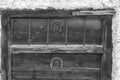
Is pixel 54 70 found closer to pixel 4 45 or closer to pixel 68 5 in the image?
pixel 4 45

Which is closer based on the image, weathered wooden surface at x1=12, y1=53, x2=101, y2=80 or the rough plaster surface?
the rough plaster surface

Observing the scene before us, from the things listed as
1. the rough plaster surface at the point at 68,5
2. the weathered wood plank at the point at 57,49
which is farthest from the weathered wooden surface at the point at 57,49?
the rough plaster surface at the point at 68,5

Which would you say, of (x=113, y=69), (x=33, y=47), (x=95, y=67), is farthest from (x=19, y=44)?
(x=113, y=69)

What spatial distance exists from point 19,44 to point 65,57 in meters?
0.52

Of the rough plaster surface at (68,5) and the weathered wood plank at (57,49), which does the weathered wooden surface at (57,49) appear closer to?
the weathered wood plank at (57,49)

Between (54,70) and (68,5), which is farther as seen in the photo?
(54,70)

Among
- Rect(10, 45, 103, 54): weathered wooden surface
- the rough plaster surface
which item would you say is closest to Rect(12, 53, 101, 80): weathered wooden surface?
Rect(10, 45, 103, 54): weathered wooden surface

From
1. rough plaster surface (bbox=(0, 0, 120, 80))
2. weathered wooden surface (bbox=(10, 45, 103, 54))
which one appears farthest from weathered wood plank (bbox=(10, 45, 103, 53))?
rough plaster surface (bbox=(0, 0, 120, 80))

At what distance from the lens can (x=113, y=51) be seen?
250 centimetres

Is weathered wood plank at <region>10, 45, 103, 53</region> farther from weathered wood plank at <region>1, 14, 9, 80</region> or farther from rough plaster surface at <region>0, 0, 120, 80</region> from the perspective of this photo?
rough plaster surface at <region>0, 0, 120, 80</region>

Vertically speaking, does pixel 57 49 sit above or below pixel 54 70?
above

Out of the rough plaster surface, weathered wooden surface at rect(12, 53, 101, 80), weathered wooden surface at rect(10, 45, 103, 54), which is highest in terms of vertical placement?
the rough plaster surface

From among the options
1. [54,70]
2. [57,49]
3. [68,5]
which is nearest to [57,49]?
[57,49]

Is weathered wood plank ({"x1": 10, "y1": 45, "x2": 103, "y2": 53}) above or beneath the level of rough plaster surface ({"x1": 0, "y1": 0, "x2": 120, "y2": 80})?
beneath
